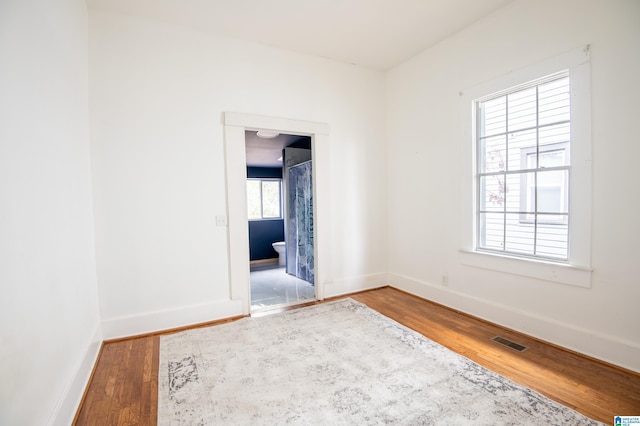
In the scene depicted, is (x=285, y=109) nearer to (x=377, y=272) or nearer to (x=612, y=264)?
(x=377, y=272)

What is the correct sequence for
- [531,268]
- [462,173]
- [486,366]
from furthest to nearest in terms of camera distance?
[462,173]
[531,268]
[486,366]

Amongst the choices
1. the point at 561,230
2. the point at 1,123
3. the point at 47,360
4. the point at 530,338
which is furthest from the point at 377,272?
the point at 1,123

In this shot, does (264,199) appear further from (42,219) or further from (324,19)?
(42,219)

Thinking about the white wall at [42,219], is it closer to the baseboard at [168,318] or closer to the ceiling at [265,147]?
the baseboard at [168,318]

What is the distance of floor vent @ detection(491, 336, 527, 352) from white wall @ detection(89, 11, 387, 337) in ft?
8.57

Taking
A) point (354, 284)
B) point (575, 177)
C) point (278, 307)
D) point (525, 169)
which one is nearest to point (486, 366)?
point (575, 177)

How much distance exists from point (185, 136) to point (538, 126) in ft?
11.0

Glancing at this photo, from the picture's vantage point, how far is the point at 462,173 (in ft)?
10.8

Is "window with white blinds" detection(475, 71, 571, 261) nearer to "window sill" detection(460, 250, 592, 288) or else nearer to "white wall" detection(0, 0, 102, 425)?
"window sill" detection(460, 250, 592, 288)

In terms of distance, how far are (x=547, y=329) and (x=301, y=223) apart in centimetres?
350

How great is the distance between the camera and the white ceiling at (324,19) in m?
2.72

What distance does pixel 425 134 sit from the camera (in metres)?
3.73

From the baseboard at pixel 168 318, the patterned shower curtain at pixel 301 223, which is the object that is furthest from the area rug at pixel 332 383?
the patterned shower curtain at pixel 301 223

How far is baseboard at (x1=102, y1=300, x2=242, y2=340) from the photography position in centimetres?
281
